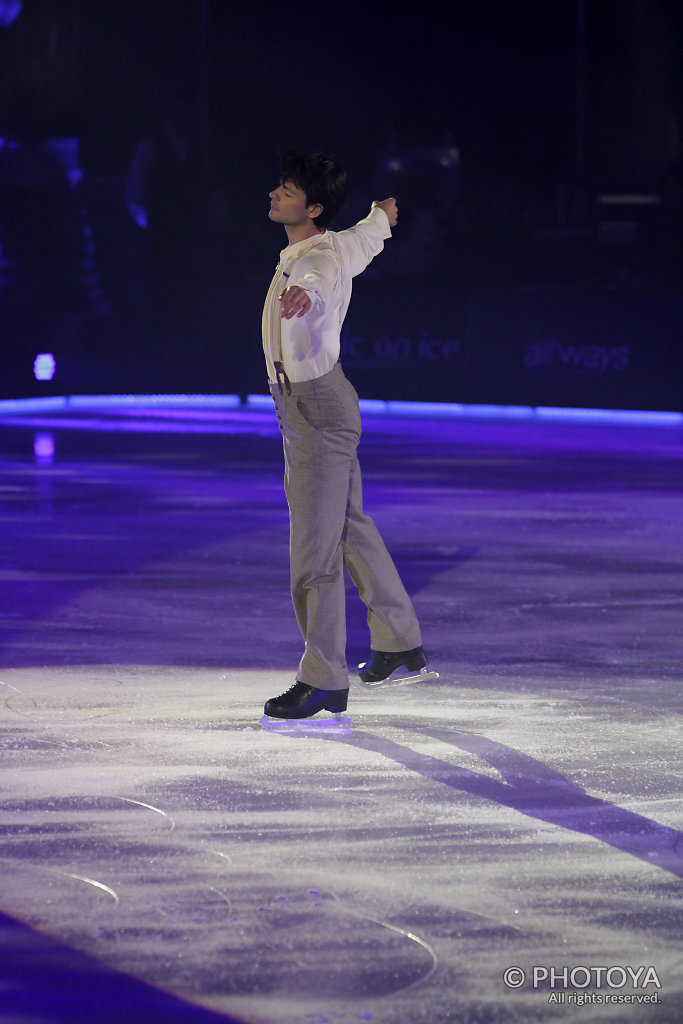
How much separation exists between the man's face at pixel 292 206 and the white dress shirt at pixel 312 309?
0.07 meters

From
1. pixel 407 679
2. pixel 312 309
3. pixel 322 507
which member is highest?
pixel 312 309

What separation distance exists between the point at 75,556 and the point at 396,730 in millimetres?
3722

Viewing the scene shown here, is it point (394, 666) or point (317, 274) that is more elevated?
point (317, 274)

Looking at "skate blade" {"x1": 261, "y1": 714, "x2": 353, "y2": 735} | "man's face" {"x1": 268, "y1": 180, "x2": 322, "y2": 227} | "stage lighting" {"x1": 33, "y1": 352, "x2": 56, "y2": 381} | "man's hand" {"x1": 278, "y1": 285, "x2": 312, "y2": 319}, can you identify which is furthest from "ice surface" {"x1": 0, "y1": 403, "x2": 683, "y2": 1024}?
"stage lighting" {"x1": 33, "y1": 352, "x2": 56, "y2": 381}

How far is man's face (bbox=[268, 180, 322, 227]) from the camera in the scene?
455 centimetres

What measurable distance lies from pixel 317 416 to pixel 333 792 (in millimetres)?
1138

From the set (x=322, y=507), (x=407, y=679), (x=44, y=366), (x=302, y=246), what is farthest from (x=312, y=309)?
(x=44, y=366)

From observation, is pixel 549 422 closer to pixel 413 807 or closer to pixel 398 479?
pixel 398 479

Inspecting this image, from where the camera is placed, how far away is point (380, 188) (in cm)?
2320

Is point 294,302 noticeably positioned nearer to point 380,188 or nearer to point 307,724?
point 307,724

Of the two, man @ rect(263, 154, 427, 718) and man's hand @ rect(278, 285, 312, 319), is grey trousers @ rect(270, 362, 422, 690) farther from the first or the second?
man's hand @ rect(278, 285, 312, 319)

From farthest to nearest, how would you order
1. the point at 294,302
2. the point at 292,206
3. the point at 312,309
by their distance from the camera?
the point at 292,206 < the point at 312,309 < the point at 294,302

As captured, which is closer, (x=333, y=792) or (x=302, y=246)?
(x=333, y=792)

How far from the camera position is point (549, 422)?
695 inches
